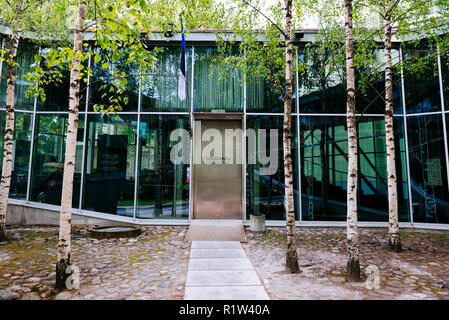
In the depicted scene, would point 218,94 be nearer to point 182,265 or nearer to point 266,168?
point 266,168

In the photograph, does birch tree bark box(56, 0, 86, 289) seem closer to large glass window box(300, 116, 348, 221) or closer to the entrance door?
the entrance door

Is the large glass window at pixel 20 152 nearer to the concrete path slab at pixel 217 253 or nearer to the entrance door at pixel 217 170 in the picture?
the entrance door at pixel 217 170

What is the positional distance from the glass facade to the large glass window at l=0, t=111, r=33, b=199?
3 cm

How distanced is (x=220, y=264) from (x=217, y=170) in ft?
16.1

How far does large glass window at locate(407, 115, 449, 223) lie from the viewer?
9.22 m

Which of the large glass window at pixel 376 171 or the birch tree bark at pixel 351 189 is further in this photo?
the large glass window at pixel 376 171

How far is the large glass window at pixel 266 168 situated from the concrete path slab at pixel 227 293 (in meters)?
5.35

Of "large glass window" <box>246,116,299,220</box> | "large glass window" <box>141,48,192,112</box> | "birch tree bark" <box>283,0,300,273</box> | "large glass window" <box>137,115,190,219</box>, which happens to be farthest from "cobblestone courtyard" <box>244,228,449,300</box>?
"large glass window" <box>141,48,192,112</box>

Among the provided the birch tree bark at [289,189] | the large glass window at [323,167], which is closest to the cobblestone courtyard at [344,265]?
the birch tree bark at [289,189]

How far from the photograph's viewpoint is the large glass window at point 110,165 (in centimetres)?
962

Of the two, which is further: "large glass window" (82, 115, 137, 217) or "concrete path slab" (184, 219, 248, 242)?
"large glass window" (82, 115, 137, 217)

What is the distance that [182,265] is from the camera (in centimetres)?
552

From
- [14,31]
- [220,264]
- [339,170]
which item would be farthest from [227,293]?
[14,31]

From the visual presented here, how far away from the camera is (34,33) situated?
8.86m
